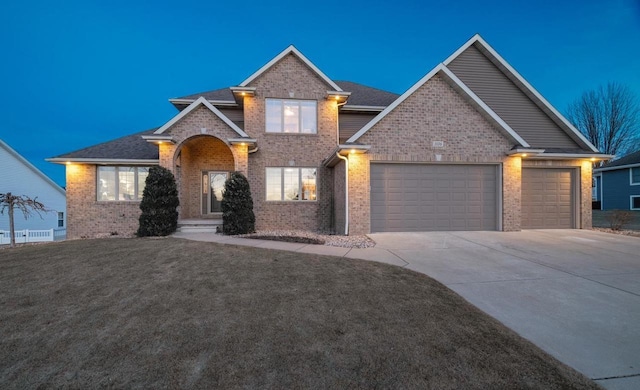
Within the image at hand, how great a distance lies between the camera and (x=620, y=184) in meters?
21.2

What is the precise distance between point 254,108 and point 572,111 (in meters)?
37.4

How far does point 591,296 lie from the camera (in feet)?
15.0

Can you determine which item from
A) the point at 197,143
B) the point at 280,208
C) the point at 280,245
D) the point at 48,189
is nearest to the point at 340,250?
the point at 280,245

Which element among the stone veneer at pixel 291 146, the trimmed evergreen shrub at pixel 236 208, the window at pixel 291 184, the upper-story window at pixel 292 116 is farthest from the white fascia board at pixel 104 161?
the upper-story window at pixel 292 116

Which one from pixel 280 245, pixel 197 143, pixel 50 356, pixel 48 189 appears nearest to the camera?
pixel 50 356

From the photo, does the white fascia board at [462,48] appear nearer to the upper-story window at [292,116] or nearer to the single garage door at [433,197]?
the single garage door at [433,197]

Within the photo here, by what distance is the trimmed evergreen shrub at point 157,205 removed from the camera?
32.9 ft

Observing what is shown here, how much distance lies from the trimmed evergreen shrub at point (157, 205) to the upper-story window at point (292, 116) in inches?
190

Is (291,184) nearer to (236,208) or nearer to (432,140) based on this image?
(236,208)

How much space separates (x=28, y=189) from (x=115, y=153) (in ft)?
53.3

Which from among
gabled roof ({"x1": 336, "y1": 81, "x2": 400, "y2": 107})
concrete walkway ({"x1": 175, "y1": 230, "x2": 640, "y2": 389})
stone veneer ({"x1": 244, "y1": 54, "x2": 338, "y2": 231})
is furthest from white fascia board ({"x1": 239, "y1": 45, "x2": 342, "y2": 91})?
concrete walkway ({"x1": 175, "y1": 230, "x2": 640, "y2": 389})

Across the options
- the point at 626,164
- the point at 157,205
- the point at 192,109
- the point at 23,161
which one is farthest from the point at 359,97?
the point at 23,161

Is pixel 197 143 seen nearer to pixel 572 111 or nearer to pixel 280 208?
pixel 280 208

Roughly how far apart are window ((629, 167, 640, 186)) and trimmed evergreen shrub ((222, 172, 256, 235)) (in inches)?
1052
